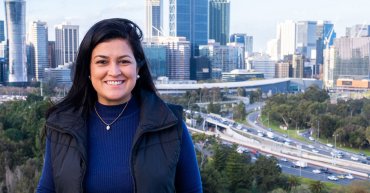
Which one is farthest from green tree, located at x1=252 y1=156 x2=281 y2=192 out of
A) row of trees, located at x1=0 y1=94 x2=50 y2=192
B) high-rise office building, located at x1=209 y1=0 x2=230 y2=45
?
high-rise office building, located at x1=209 y1=0 x2=230 y2=45

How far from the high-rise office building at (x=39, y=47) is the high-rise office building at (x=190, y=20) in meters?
6.98

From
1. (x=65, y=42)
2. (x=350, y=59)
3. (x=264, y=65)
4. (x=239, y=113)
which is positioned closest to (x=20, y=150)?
(x=239, y=113)

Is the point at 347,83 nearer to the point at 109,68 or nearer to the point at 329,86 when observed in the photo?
the point at 329,86

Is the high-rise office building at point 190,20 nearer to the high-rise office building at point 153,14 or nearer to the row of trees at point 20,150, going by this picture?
the high-rise office building at point 153,14

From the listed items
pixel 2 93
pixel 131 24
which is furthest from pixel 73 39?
pixel 131 24

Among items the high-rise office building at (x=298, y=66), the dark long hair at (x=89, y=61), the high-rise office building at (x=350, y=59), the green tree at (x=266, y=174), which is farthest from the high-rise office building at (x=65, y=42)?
the dark long hair at (x=89, y=61)

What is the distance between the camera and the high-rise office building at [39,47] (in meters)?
18.5

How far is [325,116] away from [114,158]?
8.60 m

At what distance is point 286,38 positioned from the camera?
32844 millimetres

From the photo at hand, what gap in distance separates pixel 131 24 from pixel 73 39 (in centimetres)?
1973

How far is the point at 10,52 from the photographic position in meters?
17.2

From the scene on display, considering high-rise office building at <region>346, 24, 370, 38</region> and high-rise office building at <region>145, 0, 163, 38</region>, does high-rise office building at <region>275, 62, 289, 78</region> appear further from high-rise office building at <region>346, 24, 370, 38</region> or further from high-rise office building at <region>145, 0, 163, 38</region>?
high-rise office building at <region>145, 0, 163, 38</region>

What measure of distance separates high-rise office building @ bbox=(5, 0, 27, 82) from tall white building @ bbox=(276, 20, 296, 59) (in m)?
18.9

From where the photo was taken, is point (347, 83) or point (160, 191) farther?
point (347, 83)
